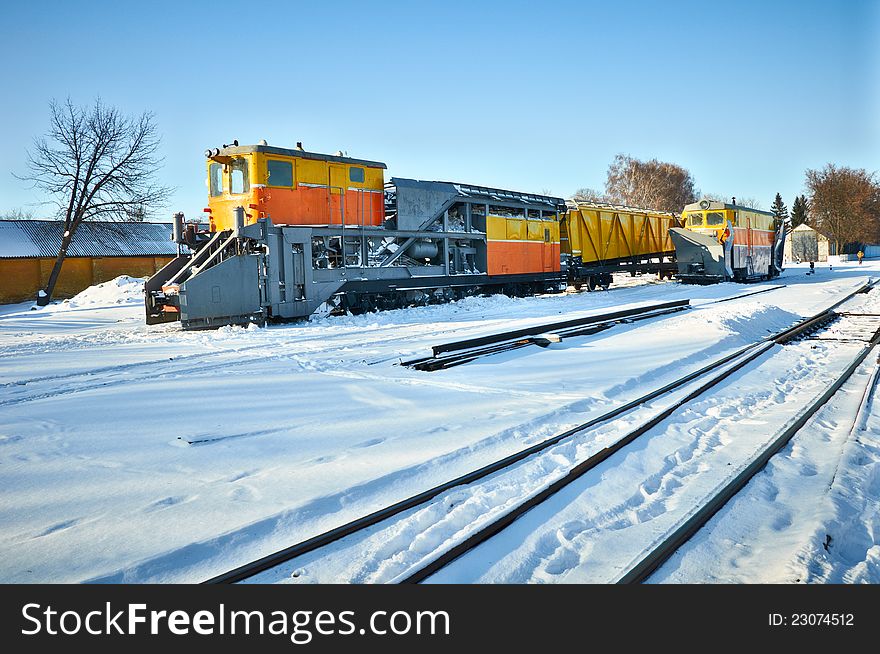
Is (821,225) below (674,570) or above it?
above

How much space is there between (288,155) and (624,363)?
9255 mm

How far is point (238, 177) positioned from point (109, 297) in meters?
11.9

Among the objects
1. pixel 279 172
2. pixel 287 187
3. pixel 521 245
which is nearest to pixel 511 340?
pixel 287 187

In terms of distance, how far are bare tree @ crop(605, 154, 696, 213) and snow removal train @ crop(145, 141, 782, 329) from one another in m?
50.9

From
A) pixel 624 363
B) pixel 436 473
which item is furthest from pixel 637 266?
pixel 436 473

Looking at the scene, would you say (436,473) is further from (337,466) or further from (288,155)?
(288,155)

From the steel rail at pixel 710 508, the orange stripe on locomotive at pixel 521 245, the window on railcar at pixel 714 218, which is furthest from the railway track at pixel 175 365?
the window on railcar at pixel 714 218

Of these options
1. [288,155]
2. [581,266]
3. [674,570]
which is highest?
[288,155]

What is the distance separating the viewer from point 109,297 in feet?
76.1

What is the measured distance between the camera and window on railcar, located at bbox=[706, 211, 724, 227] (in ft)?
91.1

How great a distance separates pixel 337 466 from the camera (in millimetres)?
4844

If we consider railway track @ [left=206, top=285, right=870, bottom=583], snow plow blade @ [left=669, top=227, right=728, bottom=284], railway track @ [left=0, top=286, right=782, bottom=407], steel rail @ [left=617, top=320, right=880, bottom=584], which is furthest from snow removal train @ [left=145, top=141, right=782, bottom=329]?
steel rail @ [left=617, top=320, right=880, bottom=584]

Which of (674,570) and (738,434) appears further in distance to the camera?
(738,434)

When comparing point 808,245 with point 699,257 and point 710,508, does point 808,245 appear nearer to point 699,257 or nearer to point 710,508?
point 699,257
